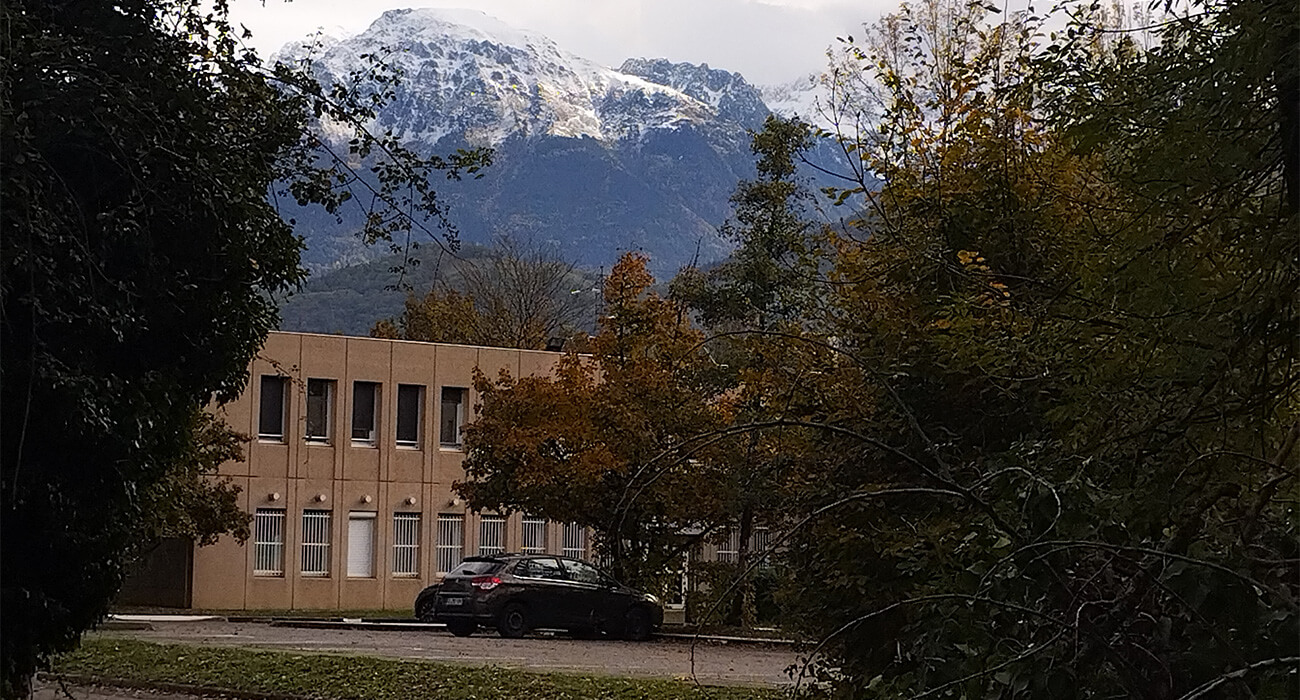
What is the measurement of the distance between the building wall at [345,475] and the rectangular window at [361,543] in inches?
4.2

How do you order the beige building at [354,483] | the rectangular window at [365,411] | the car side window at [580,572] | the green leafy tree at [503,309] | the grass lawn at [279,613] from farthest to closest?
the green leafy tree at [503,309] → the rectangular window at [365,411] → the beige building at [354,483] → the grass lawn at [279,613] → the car side window at [580,572]

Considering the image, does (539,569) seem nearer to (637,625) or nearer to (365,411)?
(637,625)

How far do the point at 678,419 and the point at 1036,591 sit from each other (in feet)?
76.4

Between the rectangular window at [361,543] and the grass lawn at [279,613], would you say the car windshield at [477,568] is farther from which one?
the rectangular window at [361,543]

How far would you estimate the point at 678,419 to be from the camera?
27828mm

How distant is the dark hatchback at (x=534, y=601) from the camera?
90.2 ft

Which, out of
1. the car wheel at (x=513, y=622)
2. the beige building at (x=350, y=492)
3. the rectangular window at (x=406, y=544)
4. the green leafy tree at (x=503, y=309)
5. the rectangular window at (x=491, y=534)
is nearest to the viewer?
the car wheel at (x=513, y=622)

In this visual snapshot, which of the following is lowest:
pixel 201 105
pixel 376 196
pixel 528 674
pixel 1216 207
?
pixel 528 674

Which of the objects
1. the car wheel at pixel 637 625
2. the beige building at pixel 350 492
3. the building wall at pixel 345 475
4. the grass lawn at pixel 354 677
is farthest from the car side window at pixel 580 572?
the building wall at pixel 345 475

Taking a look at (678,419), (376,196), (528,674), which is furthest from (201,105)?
(678,419)

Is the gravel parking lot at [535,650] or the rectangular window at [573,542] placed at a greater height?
the rectangular window at [573,542]

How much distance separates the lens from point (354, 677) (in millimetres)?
17016

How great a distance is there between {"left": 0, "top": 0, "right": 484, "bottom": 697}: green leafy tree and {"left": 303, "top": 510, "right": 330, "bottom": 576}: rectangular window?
32653 mm

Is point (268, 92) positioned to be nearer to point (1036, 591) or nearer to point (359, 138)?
point (359, 138)
